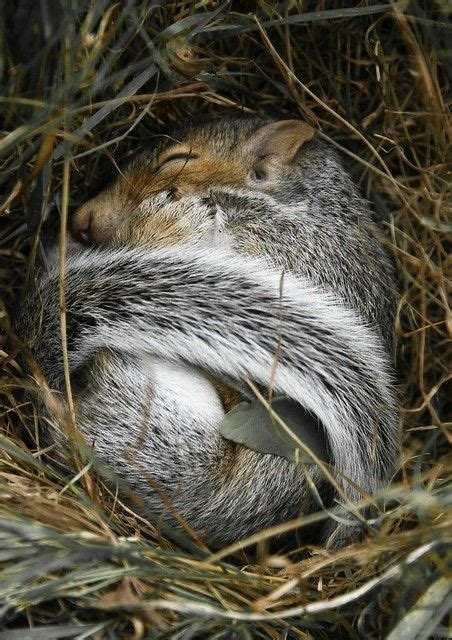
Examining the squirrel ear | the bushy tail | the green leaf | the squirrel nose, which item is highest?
the squirrel ear

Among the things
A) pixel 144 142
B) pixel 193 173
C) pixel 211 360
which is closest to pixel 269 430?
pixel 211 360

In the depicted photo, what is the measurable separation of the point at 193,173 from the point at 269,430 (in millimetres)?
1040

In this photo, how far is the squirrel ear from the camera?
2.83m

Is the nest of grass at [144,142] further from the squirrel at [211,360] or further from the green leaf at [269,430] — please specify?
the green leaf at [269,430]

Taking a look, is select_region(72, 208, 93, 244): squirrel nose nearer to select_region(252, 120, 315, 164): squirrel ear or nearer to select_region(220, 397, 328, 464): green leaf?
select_region(252, 120, 315, 164): squirrel ear

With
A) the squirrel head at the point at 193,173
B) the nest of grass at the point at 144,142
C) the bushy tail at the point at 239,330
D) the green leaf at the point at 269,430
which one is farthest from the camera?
the squirrel head at the point at 193,173

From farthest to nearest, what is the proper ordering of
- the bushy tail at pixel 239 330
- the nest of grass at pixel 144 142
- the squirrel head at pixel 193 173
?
the squirrel head at pixel 193 173
the bushy tail at pixel 239 330
the nest of grass at pixel 144 142

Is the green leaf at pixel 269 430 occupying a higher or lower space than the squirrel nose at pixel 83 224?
lower

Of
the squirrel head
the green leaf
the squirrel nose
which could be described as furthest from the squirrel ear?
the green leaf

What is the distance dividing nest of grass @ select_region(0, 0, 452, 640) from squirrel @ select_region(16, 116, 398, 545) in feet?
0.44

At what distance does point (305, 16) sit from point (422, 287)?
1.10 meters

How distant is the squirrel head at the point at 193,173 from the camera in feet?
9.19

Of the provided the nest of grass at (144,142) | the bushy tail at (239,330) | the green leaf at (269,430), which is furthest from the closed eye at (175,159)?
the green leaf at (269,430)

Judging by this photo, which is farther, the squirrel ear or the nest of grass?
the squirrel ear
